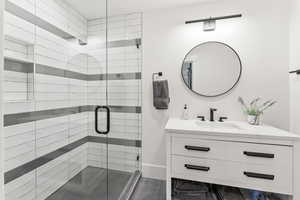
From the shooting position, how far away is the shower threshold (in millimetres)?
1433

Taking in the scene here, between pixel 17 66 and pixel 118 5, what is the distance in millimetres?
1368

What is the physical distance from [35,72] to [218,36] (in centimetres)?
196

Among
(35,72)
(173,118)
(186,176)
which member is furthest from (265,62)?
(35,72)

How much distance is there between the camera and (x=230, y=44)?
5.91 feet

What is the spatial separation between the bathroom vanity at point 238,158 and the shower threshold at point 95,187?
0.53m

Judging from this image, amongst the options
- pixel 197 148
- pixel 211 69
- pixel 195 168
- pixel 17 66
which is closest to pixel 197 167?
pixel 195 168

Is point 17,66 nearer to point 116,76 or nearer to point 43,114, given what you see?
point 43,114

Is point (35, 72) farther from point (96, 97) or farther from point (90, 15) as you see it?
point (90, 15)

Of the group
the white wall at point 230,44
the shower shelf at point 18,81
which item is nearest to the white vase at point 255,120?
the white wall at point 230,44

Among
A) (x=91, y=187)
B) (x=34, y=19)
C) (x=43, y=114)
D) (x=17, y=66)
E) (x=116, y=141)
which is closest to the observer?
(x=17, y=66)

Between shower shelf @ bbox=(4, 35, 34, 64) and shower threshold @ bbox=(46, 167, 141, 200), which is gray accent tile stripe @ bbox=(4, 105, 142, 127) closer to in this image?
shower shelf @ bbox=(4, 35, 34, 64)

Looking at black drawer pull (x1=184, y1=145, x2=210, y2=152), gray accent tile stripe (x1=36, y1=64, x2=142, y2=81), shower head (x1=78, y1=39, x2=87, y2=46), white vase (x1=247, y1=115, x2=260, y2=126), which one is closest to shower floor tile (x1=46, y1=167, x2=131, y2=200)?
black drawer pull (x1=184, y1=145, x2=210, y2=152)

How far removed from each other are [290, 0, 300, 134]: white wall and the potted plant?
18 centimetres

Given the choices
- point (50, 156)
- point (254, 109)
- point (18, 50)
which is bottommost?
point (50, 156)
